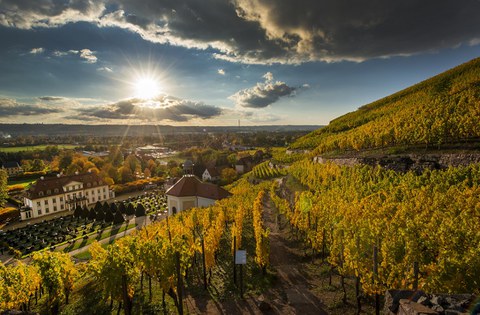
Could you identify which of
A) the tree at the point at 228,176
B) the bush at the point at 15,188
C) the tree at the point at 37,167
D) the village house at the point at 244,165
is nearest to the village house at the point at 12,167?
the tree at the point at 37,167

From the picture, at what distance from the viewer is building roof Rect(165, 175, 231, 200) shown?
161 ft

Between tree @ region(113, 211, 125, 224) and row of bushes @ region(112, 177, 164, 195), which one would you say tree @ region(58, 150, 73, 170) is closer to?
row of bushes @ region(112, 177, 164, 195)

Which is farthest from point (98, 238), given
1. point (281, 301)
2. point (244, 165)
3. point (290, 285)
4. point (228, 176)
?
point (244, 165)

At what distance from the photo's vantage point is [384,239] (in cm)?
1470

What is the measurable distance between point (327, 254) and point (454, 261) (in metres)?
13.0

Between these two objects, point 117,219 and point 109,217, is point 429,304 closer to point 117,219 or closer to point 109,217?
point 117,219

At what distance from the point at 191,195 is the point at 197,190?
1638mm

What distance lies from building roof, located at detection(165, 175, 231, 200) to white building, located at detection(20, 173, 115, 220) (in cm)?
2996

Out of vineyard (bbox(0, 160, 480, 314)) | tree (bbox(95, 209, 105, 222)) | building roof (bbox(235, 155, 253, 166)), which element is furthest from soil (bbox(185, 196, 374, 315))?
building roof (bbox(235, 155, 253, 166))

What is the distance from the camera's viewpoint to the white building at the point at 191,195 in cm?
4903

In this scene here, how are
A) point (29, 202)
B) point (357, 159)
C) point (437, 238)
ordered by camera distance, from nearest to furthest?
point (437, 238), point (357, 159), point (29, 202)

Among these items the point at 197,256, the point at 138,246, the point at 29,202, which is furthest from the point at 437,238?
the point at 29,202

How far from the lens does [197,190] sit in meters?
50.7

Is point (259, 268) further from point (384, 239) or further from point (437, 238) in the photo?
point (437, 238)
